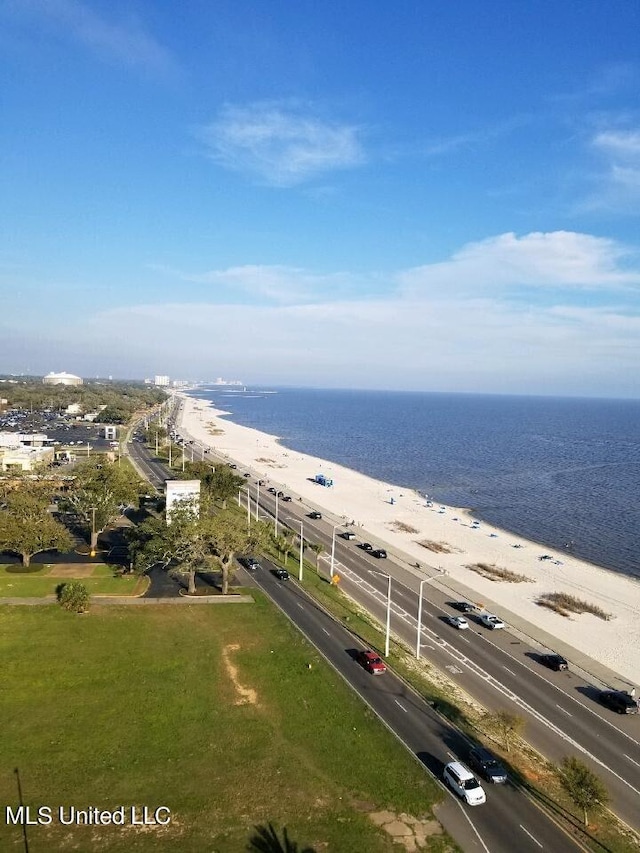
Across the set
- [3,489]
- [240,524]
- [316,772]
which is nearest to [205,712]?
[316,772]

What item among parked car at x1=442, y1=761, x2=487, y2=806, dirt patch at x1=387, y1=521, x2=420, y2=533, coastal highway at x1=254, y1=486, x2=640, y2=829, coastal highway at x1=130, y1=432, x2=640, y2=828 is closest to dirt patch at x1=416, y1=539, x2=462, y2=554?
dirt patch at x1=387, y1=521, x2=420, y2=533

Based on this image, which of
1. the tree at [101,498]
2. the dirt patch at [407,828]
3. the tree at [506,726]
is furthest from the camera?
the tree at [101,498]

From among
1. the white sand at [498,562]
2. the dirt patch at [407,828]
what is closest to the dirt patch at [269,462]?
the white sand at [498,562]

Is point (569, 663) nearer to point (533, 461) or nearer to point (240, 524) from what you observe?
point (240, 524)

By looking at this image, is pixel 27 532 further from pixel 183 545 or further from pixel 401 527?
pixel 401 527

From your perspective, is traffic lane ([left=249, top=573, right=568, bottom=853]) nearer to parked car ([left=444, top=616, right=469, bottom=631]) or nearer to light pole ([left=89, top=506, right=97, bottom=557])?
parked car ([left=444, top=616, right=469, bottom=631])

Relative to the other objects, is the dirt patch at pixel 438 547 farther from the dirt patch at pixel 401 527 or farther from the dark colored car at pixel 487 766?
the dark colored car at pixel 487 766
